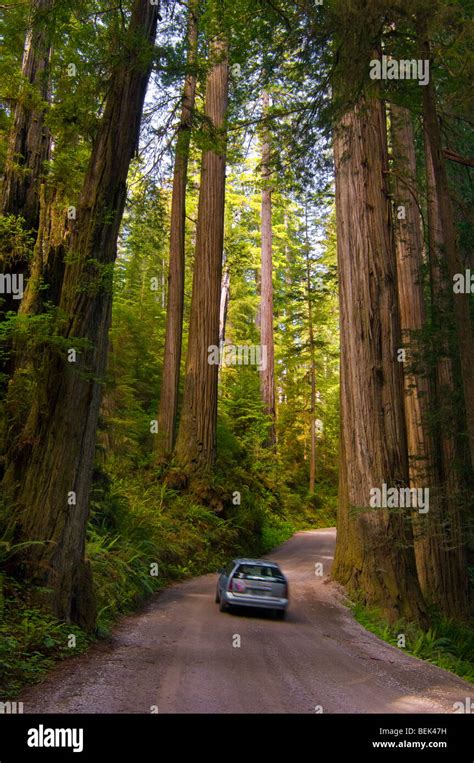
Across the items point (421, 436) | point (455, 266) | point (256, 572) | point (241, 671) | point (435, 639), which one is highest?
point (455, 266)

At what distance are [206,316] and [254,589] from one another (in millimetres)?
10520

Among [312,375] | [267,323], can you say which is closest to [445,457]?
[267,323]

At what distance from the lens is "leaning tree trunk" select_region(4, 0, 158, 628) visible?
7.39 meters

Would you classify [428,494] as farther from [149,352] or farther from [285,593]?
[149,352]

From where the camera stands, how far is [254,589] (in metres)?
10.8

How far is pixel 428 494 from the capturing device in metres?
11.6

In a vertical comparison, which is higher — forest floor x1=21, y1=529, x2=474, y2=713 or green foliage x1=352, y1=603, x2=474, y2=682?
forest floor x1=21, y1=529, x2=474, y2=713

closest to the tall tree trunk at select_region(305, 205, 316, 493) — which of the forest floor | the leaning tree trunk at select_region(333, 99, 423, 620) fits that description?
the leaning tree trunk at select_region(333, 99, 423, 620)

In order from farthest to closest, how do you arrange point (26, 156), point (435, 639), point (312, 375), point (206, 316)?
point (312, 375) → point (206, 316) → point (435, 639) → point (26, 156)

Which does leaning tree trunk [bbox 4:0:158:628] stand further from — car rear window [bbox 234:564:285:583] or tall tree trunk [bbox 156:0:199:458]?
tall tree trunk [bbox 156:0:199:458]

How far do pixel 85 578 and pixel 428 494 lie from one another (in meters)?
6.76

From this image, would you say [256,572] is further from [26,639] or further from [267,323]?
[267,323]

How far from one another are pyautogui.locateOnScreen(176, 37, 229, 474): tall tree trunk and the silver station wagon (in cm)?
751
